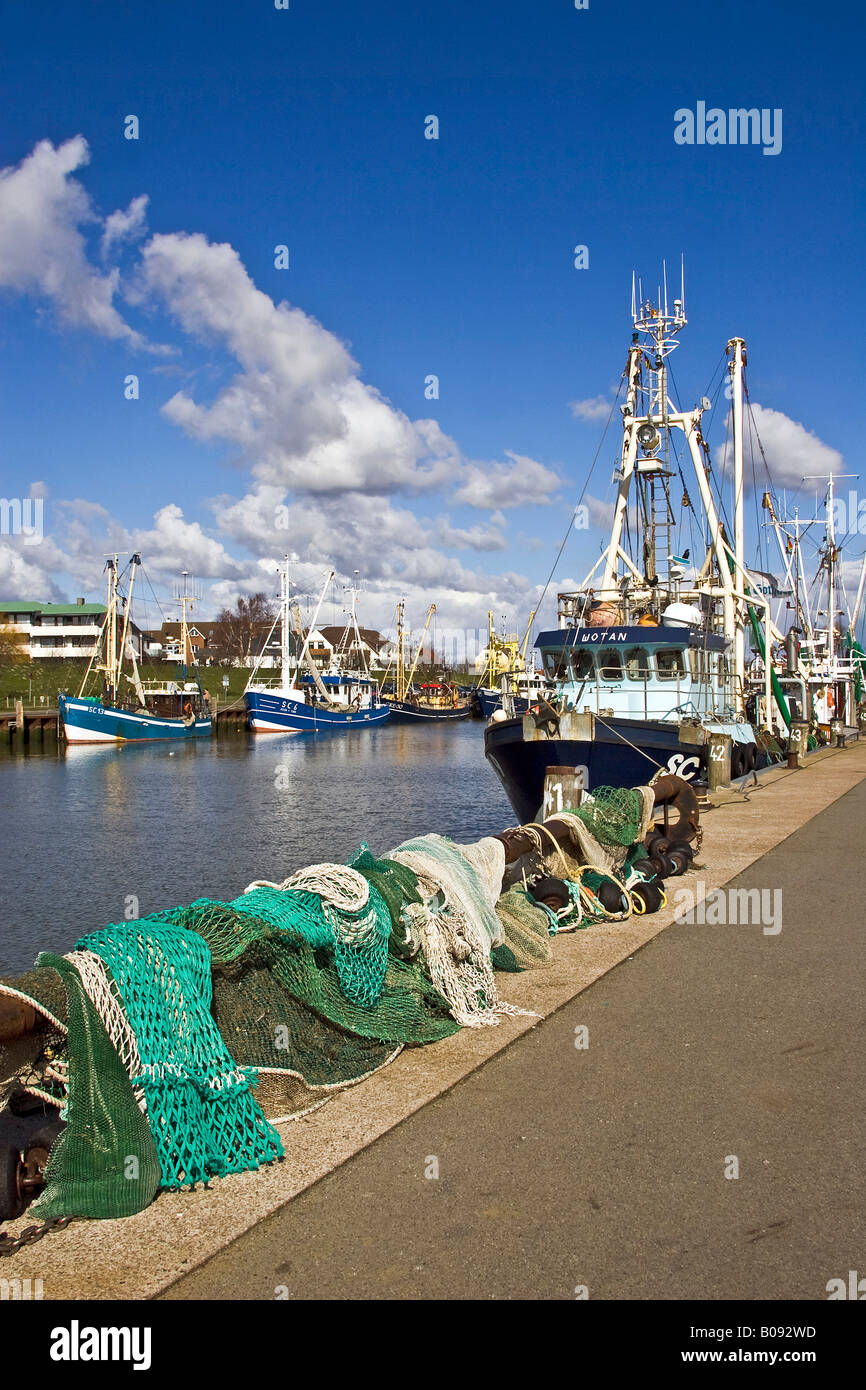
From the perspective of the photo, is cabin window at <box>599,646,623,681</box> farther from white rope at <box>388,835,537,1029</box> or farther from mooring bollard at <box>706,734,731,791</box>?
white rope at <box>388,835,537,1029</box>

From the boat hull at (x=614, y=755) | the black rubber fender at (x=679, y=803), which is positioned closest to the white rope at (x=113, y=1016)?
the black rubber fender at (x=679, y=803)

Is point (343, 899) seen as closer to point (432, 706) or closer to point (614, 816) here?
point (614, 816)

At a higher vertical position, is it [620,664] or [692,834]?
[620,664]

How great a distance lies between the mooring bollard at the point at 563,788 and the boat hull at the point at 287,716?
65.9m

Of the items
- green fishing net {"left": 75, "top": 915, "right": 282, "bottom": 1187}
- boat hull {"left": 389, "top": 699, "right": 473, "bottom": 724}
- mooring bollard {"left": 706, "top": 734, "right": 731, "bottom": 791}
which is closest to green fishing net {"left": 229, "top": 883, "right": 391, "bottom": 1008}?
green fishing net {"left": 75, "top": 915, "right": 282, "bottom": 1187}

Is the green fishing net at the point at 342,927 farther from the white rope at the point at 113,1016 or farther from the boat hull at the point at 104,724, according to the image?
the boat hull at the point at 104,724

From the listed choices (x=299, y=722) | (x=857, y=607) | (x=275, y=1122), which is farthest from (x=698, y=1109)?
(x=299, y=722)

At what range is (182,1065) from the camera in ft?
13.8

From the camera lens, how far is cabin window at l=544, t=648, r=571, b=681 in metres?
22.7

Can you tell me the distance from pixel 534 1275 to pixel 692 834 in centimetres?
824

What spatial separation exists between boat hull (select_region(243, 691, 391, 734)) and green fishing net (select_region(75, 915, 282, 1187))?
242 feet

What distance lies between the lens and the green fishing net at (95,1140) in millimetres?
3738
